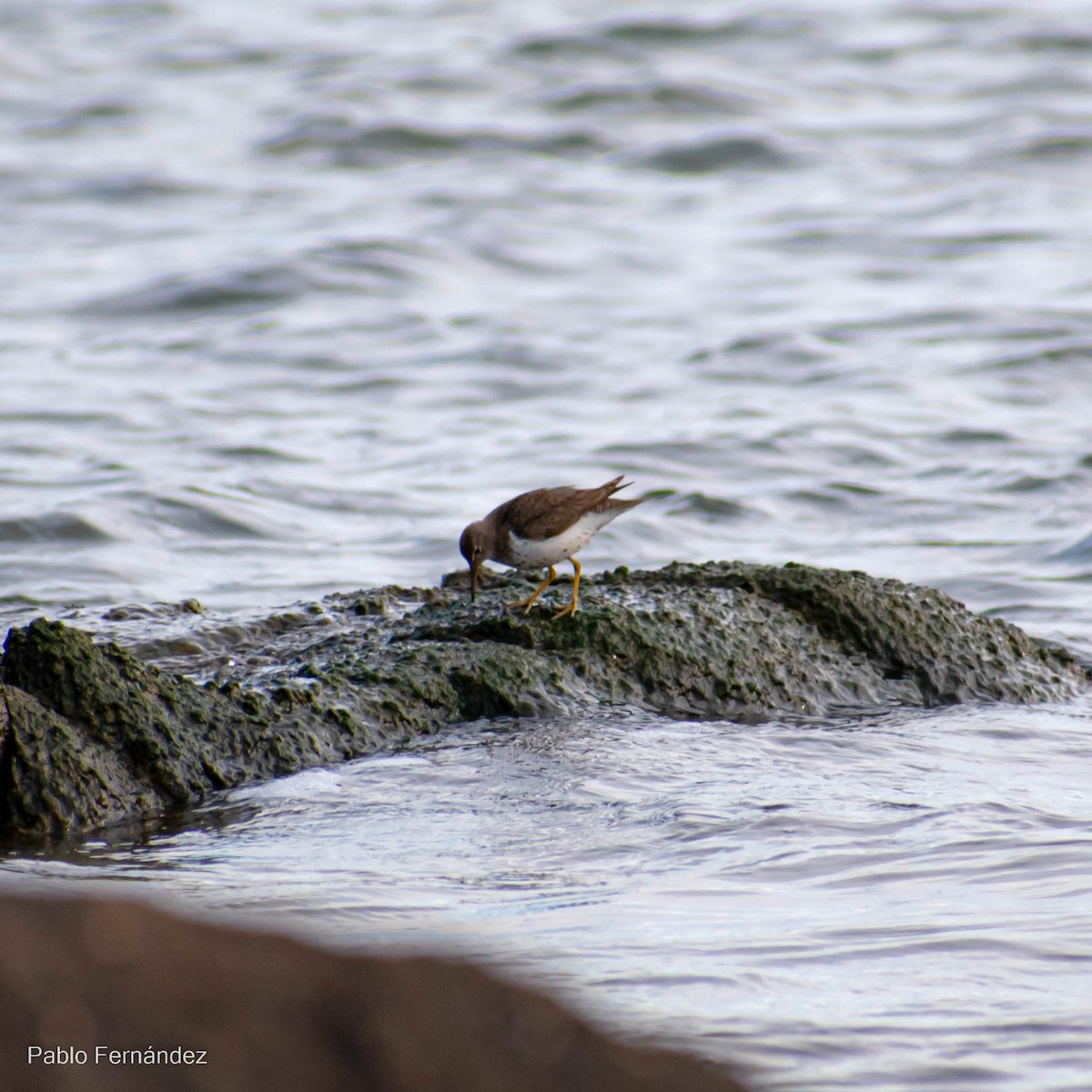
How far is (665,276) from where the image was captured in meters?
14.9

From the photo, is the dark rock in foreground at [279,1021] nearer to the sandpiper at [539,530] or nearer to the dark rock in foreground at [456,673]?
the dark rock in foreground at [456,673]

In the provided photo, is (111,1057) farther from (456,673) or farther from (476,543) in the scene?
(476,543)

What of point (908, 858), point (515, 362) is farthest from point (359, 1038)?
point (515, 362)

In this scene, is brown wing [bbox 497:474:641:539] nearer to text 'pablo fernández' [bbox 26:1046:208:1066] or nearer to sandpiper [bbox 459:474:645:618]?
sandpiper [bbox 459:474:645:618]

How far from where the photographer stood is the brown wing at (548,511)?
17.7ft

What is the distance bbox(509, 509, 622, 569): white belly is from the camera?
542 cm

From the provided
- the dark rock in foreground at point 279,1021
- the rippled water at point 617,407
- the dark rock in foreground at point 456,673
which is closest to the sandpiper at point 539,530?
the dark rock in foreground at point 456,673

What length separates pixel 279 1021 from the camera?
52.9 inches

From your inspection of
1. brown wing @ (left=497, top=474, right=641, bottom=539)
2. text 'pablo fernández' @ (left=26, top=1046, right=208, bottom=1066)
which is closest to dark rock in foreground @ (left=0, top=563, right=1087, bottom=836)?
brown wing @ (left=497, top=474, right=641, bottom=539)

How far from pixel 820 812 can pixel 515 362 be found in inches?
344

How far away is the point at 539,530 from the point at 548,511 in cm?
8

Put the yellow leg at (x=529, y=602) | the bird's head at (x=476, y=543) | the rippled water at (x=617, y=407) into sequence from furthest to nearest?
the bird's head at (x=476, y=543), the yellow leg at (x=529, y=602), the rippled water at (x=617, y=407)

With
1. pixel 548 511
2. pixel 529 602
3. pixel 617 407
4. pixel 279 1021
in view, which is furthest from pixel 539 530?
pixel 617 407

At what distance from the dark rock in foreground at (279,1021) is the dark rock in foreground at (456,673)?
2.90 meters
